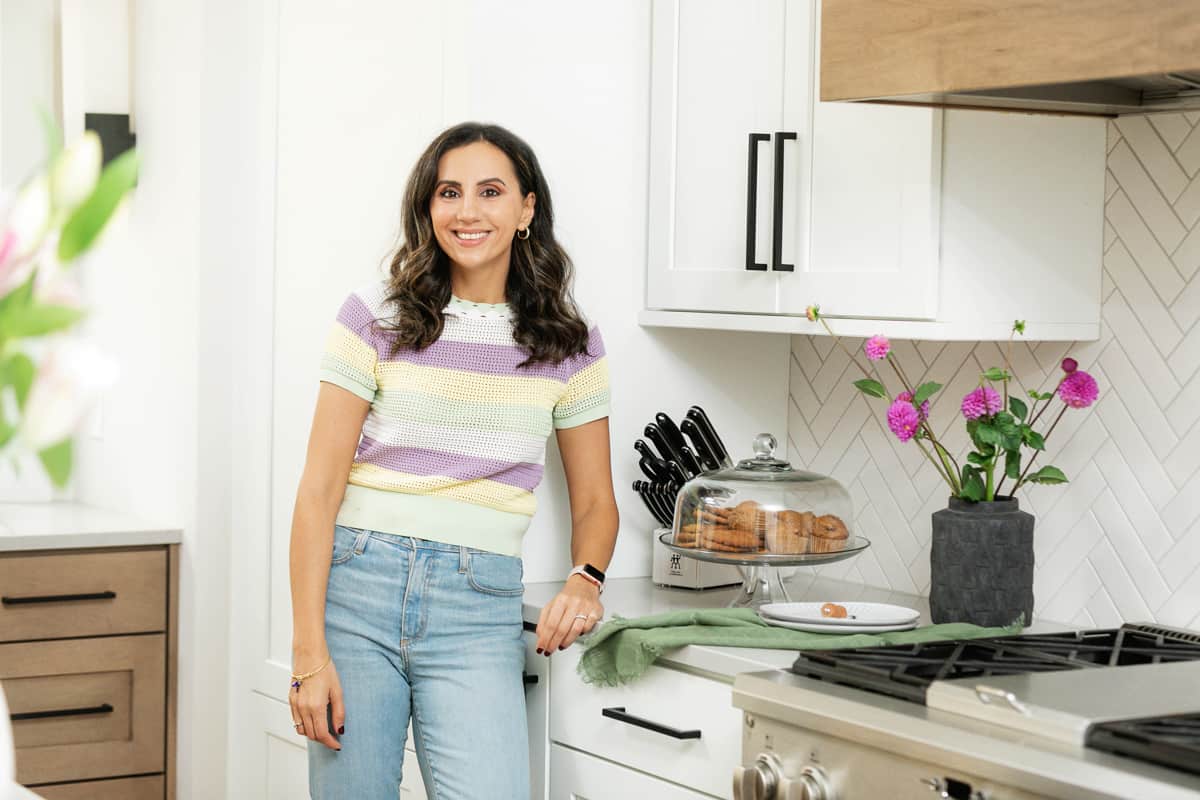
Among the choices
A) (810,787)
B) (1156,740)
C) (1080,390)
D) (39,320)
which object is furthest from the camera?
(1080,390)

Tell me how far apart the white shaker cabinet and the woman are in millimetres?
345

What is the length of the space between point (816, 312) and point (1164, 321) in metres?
0.52

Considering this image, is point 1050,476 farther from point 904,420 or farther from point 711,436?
point 711,436

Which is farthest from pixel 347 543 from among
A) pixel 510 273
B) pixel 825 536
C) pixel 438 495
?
pixel 825 536

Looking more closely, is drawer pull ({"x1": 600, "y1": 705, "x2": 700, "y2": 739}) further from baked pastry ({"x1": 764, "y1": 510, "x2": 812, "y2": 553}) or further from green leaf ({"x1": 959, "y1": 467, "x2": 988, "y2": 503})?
green leaf ({"x1": 959, "y1": 467, "x2": 988, "y2": 503})

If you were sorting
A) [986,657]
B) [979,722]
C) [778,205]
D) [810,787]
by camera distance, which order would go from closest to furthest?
[979,722], [810,787], [986,657], [778,205]

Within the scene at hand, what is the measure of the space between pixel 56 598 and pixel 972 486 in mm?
1839

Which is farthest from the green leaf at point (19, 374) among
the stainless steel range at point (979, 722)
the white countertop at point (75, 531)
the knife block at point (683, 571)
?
the white countertop at point (75, 531)

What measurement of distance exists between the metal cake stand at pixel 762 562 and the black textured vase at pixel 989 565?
166 mm

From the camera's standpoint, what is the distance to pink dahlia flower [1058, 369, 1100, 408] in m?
2.19

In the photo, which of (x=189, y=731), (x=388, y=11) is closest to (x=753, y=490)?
(x=388, y=11)

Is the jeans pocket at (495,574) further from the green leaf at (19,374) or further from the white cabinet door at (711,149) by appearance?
the green leaf at (19,374)

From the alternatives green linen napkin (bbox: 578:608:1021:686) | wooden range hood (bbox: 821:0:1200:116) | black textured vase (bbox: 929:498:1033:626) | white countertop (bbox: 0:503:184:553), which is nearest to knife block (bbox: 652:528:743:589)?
green linen napkin (bbox: 578:608:1021:686)

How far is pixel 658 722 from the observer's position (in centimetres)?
214
